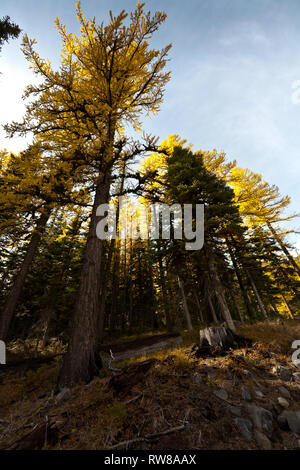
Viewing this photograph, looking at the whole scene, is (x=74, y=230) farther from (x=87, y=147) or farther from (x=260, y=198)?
(x=260, y=198)

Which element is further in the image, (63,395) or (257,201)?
(257,201)

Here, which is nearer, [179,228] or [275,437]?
[275,437]

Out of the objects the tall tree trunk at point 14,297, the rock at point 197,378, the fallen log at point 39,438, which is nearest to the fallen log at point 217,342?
the rock at point 197,378

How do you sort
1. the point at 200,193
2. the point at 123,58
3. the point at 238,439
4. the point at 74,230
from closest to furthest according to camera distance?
the point at 238,439
the point at 123,58
the point at 200,193
the point at 74,230

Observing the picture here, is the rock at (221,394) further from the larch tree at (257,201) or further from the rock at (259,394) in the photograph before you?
the larch tree at (257,201)

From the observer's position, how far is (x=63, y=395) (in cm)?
328

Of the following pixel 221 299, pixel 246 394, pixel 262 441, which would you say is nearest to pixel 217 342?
pixel 246 394

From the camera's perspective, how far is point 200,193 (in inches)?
368

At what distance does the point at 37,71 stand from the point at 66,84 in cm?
98

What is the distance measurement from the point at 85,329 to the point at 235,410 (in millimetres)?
3216

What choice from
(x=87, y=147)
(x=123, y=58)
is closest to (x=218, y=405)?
(x=87, y=147)

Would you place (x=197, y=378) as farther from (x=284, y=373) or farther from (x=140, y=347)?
(x=140, y=347)

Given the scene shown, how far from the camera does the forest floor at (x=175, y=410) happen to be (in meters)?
2.07

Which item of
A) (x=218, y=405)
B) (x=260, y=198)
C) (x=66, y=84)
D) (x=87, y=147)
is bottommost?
(x=218, y=405)
